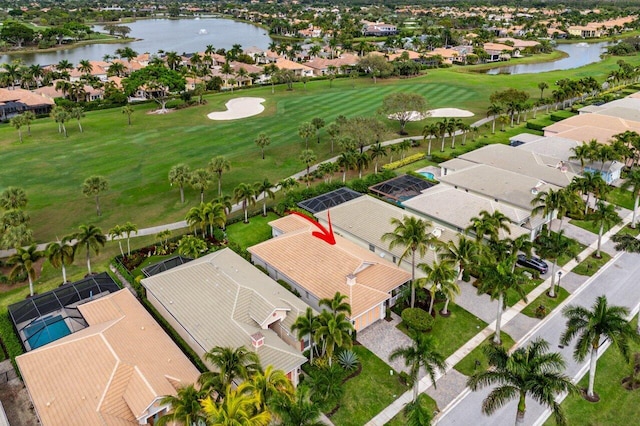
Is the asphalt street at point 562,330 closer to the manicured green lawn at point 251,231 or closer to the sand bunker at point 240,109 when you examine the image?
the manicured green lawn at point 251,231

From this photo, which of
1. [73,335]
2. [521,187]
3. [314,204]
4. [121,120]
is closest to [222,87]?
[121,120]

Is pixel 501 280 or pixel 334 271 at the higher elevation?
pixel 501 280

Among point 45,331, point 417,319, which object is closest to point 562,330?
point 417,319

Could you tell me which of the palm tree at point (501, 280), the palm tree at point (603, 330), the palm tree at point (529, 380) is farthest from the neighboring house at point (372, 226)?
the palm tree at point (529, 380)

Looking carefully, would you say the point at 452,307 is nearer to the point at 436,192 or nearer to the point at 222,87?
the point at 436,192

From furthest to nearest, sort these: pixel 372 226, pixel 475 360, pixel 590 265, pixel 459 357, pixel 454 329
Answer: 1. pixel 372 226
2. pixel 590 265
3. pixel 454 329
4. pixel 459 357
5. pixel 475 360

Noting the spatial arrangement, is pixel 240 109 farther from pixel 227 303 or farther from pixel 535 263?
pixel 535 263

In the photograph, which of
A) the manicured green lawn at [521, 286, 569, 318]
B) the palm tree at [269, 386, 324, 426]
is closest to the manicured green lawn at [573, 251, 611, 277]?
the manicured green lawn at [521, 286, 569, 318]
